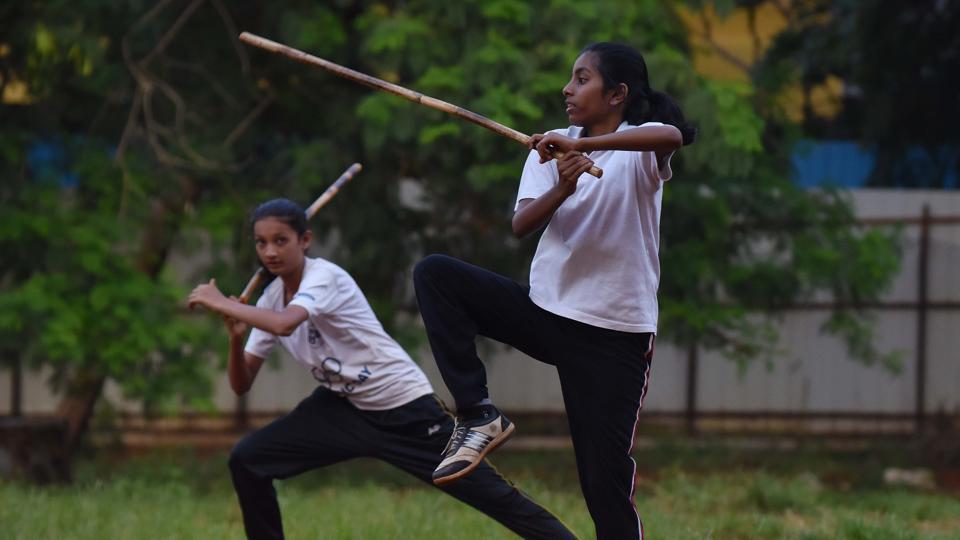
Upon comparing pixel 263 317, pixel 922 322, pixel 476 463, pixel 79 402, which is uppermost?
pixel 263 317

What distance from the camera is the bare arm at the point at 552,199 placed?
14.3ft

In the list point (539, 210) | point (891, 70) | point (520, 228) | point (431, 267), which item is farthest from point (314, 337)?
point (891, 70)

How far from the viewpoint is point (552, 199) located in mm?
4480

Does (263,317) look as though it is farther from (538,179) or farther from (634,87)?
(634,87)

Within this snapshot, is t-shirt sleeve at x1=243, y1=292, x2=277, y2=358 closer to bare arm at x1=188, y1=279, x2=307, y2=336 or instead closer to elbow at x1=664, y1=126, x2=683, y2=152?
bare arm at x1=188, y1=279, x2=307, y2=336

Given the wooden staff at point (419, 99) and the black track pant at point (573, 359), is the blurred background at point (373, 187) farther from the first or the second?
the wooden staff at point (419, 99)

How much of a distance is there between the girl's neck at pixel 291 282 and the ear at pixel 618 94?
1771 mm

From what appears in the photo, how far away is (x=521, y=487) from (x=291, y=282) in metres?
3.65

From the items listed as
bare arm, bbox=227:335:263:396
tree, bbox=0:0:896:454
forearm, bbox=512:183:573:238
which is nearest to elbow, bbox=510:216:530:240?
forearm, bbox=512:183:573:238

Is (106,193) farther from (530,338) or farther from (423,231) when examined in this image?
(530,338)

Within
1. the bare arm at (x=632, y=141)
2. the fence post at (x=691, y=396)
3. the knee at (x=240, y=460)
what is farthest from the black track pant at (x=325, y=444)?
the fence post at (x=691, y=396)

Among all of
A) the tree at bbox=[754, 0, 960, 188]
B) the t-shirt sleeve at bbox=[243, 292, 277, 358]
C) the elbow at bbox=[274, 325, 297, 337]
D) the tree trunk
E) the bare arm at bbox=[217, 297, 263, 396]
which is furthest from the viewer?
the tree at bbox=[754, 0, 960, 188]

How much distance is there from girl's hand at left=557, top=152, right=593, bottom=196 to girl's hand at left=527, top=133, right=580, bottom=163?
2cm

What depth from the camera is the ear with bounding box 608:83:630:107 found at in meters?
4.66
